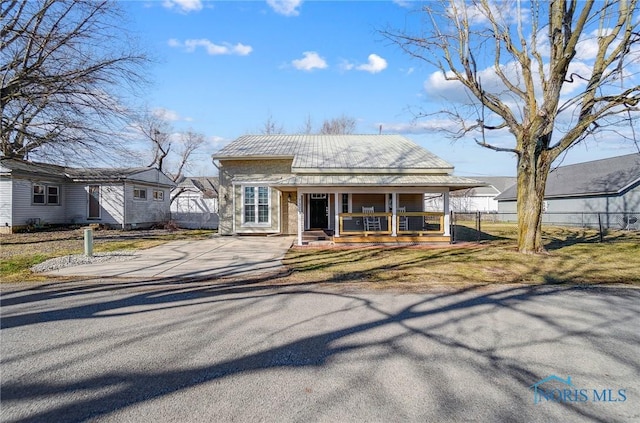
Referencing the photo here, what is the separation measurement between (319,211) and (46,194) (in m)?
16.4

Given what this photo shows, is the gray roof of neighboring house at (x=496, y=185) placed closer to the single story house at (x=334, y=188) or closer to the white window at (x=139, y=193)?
the single story house at (x=334, y=188)

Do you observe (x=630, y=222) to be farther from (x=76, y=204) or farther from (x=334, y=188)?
(x=76, y=204)

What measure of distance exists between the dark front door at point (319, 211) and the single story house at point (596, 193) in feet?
47.1

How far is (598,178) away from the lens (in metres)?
27.4

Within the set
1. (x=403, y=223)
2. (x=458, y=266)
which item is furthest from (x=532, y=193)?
(x=403, y=223)

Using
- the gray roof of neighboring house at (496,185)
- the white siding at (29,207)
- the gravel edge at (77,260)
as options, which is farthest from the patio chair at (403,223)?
the gray roof of neighboring house at (496,185)

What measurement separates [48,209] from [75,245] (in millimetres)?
9517

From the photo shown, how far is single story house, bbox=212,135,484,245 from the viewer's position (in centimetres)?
1458

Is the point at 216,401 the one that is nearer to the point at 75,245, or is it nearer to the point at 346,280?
the point at 346,280

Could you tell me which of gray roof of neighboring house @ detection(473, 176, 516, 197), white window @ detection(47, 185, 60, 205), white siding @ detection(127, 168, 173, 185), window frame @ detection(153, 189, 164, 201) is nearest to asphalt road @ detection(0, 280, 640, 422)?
white siding @ detection(127, 168, 173, 185)

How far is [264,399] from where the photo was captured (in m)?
3.00

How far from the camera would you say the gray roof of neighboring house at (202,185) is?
44.5 metres

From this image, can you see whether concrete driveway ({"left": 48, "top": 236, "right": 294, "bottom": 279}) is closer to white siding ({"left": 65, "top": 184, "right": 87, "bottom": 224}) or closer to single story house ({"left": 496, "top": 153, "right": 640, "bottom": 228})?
white siding ({"left": 65, "top": 184, "right": 87, "bottom": 224})

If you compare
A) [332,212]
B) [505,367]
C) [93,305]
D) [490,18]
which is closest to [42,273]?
[93,305]
